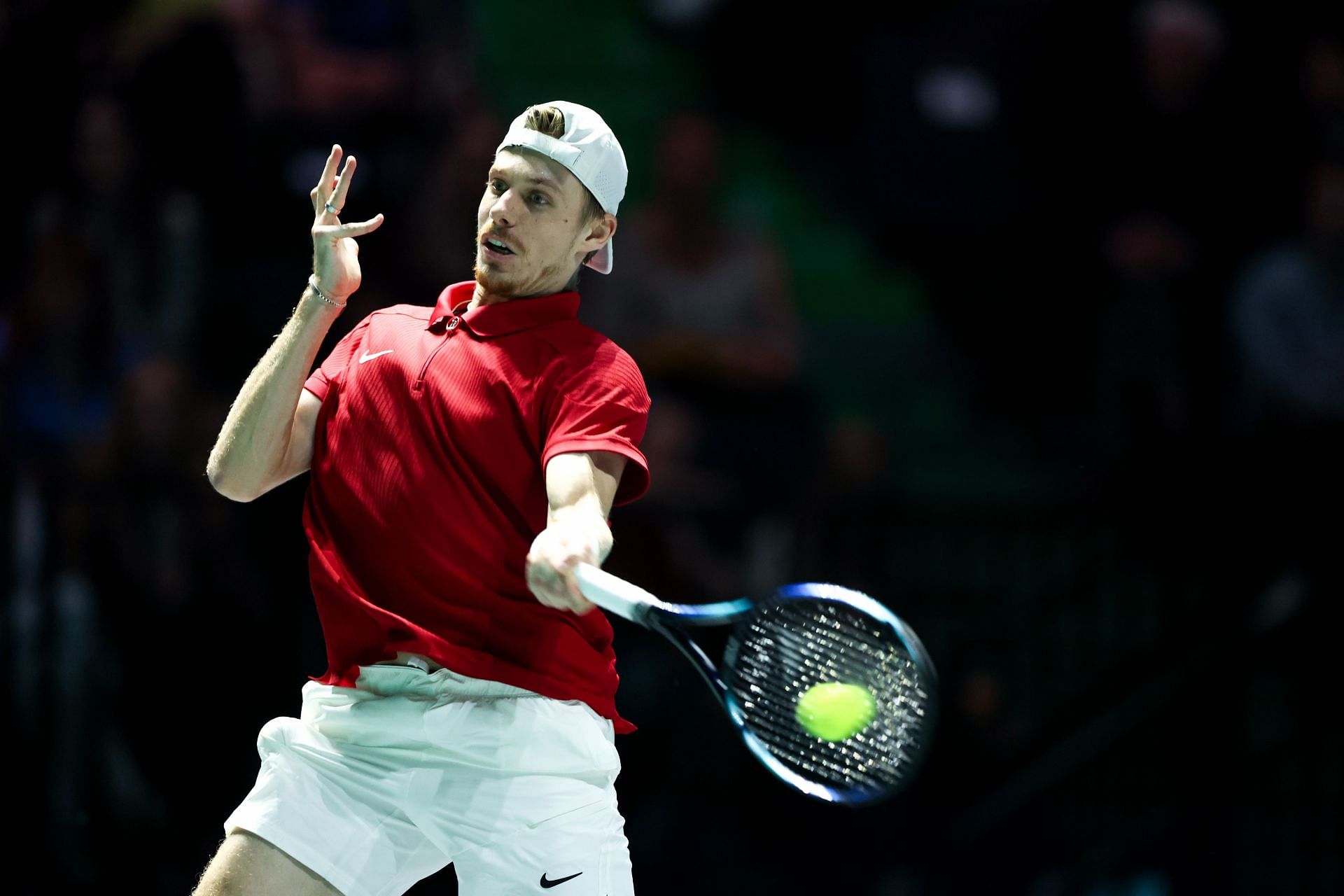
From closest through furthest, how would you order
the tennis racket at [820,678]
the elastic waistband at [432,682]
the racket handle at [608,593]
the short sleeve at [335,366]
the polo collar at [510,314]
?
the racket handle at [608,593] → the tennis racket at [820,678] → the elastic waistband at [432,682] → the polo collar at [510,314] → the short sleeve at [335,366]

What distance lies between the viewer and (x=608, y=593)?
262 cm

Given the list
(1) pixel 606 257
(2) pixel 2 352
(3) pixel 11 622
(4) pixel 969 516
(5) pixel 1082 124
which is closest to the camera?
(1) pixel 606 257

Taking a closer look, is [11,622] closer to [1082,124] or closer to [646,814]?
[646,814]

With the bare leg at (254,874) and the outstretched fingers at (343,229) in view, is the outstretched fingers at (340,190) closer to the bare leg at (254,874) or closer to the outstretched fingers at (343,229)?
the outstretched fingers at (343,229)

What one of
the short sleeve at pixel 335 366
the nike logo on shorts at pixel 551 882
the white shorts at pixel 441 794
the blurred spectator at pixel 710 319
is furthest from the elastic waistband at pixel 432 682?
the blurred spectator at pixel 710 319

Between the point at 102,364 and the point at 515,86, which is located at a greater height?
the point at 515,86

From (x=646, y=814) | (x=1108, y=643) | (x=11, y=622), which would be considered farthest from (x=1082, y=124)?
(x=11, y=622)

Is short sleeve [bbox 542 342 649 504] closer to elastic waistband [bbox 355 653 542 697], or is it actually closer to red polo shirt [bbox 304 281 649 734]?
red polo shirt [bbox 304 281 649 734]

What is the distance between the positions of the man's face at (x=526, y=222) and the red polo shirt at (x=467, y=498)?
0.08 m

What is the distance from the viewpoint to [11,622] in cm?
594

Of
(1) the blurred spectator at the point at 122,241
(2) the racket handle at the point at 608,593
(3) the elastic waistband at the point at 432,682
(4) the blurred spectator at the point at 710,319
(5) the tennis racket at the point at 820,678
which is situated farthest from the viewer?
(4) the blurred spectator at the point at 710,319

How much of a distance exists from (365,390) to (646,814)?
336cm

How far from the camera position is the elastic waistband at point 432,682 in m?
3.01

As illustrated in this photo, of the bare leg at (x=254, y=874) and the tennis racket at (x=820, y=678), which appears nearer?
the tennis racket at (x=820, y=678)
